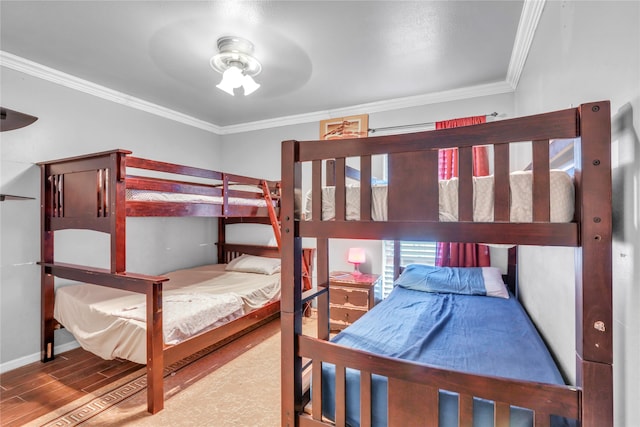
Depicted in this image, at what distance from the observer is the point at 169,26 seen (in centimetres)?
218

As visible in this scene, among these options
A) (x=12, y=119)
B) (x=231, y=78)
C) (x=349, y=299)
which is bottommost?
(x=349, y=299)

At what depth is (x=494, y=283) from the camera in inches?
108

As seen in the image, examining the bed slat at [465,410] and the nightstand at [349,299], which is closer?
the bed slat at [465,410]

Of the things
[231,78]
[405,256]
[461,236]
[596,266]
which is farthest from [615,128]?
[405,256]

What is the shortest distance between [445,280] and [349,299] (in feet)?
3.41

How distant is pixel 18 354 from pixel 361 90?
4164 millimetres

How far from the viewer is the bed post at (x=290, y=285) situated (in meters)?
1.40

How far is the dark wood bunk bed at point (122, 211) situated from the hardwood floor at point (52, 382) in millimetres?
226

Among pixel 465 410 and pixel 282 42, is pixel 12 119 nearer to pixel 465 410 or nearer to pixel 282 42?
pixel 282 42

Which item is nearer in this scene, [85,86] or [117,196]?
[117,196]

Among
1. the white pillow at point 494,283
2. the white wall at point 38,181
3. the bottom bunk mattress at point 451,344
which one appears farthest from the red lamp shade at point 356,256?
the white wall at point 38,181

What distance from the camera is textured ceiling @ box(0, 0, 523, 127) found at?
2.01m

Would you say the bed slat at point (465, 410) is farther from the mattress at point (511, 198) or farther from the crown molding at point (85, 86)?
the crown molding at point (85, 86)

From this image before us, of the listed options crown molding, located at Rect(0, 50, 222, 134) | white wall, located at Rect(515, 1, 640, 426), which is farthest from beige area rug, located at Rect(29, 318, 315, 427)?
crown molding, located at Rect(0, 50, 222, 134)
